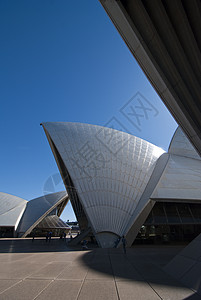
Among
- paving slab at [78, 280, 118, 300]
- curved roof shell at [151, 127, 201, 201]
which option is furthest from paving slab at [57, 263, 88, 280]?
curved roof shell at [151, 127, 201, 201]

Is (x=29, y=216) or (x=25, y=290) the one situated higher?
(x=25, y=290)

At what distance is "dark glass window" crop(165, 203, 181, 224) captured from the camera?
15.7 meters

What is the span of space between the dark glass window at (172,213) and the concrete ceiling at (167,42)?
12610 millimetres

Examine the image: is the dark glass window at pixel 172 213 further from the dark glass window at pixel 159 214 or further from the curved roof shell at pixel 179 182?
the curved roof shell at pixel 179 182

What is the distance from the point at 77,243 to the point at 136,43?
59.6 ft

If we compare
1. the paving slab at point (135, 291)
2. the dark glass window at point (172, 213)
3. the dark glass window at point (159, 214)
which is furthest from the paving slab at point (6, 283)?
the dark glass window at point (172, 213)

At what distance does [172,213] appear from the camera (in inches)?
653

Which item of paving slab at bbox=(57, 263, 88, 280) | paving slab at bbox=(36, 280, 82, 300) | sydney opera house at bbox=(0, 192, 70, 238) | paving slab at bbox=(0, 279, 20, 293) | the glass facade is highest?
paving slab at bbox=(36, 280, 82, 300)

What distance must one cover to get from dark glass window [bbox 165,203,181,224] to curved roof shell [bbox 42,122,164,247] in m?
3.50

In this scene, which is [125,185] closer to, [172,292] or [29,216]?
[172,292]

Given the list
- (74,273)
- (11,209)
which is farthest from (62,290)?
(11,209)

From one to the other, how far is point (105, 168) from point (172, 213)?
26.7ft

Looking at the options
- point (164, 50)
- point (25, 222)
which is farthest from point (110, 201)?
point (25, 222)

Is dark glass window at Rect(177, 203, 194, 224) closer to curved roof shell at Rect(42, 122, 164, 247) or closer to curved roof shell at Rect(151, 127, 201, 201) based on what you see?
curved roof shell at Rect(151, 127, 201, 201)
